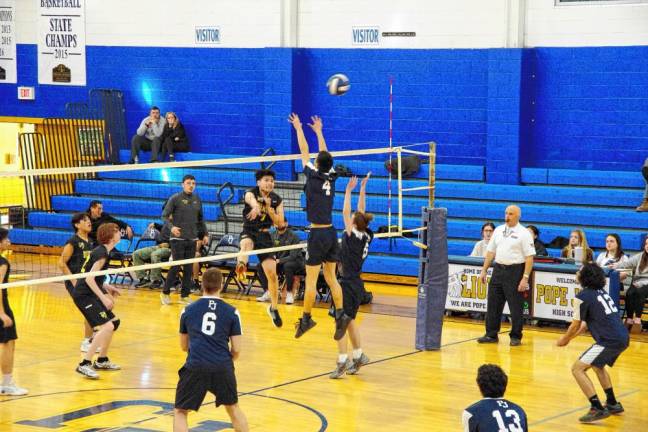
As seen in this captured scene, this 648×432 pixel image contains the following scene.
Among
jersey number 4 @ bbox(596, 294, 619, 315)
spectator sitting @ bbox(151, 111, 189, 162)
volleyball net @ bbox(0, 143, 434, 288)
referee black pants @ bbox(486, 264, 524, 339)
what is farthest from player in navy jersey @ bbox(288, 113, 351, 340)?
spectator sitting @ bbox(151, 111, 189, 162)

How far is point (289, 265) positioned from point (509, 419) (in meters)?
11.6

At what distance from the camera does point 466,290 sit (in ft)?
59.4

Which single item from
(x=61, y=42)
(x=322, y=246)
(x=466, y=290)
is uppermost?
(x=61, y=42)

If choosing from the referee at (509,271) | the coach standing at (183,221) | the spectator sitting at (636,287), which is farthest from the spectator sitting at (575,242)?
the coach standing at (183,221)

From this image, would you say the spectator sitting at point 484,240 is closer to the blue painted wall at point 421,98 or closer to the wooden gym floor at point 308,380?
the wooden gym floor at point 308,380

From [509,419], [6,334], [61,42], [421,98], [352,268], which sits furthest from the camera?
[61,42]

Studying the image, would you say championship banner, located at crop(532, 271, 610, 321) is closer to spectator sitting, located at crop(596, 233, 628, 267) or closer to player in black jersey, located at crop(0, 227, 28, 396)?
spectator sitting, located at crop(596, 233, 628, 267)

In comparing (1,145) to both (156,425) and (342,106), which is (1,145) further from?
(156,425)

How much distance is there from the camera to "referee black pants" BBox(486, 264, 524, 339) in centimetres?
1609

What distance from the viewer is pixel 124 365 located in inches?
573

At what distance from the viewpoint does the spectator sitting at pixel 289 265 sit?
19156mm

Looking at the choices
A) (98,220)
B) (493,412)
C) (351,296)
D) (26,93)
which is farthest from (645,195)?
(26,93)

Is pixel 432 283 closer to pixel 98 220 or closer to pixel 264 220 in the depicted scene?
pixel 264 220

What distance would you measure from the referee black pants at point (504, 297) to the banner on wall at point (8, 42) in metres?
16.4
